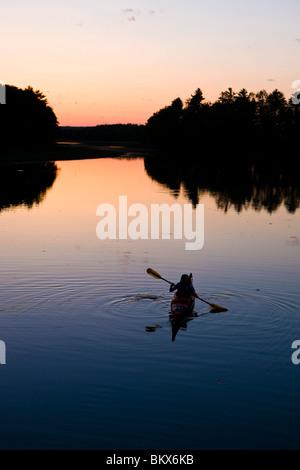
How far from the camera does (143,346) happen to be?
15.7 meters

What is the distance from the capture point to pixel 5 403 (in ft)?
40.1

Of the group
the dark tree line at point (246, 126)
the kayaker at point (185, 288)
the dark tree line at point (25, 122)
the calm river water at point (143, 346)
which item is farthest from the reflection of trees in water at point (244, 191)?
the dark tree line at point (246, 126)

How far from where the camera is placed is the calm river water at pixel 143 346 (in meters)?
11.3

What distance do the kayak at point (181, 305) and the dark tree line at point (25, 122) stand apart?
349 feet

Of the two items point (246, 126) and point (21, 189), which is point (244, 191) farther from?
point (246, 126)

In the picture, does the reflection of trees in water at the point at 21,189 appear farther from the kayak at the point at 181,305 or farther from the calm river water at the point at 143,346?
the kayak at the point at 181,305

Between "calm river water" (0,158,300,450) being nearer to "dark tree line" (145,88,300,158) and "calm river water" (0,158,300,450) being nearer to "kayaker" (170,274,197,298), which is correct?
"kayaker" (170,274,197,298)

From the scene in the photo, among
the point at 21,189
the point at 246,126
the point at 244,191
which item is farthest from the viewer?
the point at 246,126

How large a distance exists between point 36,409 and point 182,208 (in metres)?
32.6

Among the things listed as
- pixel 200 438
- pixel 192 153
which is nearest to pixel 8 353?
pixel 200 438

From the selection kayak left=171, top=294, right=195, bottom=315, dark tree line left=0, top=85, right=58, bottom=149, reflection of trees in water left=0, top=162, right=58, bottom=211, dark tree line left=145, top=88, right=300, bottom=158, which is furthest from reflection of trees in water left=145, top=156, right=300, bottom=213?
dark tree line left=145, top=88, right=300, bottom=158

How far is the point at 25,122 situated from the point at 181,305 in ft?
388

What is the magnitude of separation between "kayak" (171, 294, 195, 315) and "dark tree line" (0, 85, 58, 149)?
106 metres

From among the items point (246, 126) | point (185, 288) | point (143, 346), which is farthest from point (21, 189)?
point (246, 126)
